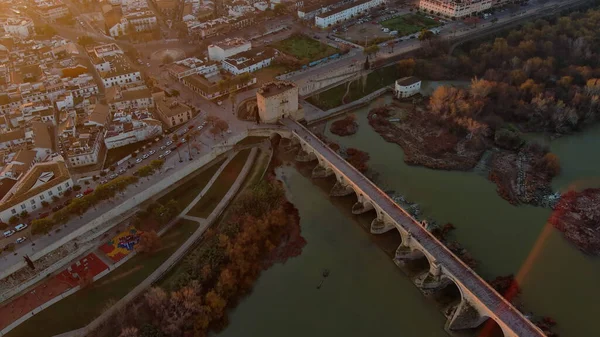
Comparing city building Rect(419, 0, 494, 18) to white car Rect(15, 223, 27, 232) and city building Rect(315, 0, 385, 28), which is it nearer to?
city building Rect(315, 0, 385, 28)

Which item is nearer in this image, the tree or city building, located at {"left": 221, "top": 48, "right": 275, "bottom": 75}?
the tree

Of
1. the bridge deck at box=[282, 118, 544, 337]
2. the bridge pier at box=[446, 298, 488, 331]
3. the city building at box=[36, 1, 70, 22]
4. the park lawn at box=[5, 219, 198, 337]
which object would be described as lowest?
the bridge pier at box=[446, 298, 488, 331]

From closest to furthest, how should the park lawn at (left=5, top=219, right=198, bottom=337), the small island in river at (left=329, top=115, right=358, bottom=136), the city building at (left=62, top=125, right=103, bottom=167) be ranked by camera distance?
the park lawn at (left=5, top=219, right=198, bottom=337), the city building at (left=62, top=125, right=103, bottom=167), the small island in river at (left=329, top=115, right=358, bottom=136)

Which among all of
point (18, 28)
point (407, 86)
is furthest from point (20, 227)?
point (18, 28)

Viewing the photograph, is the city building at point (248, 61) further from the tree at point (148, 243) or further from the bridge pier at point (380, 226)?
the bridge pier at point (380, 226)

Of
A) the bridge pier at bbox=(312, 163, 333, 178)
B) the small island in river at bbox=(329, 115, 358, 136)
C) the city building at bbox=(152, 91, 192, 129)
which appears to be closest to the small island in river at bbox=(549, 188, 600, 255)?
the bridge pier at bbox=(312, 163, 333, 178)

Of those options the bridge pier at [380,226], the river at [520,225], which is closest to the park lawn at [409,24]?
the river at [520,225]

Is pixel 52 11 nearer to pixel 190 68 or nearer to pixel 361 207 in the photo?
pixel 190 68
